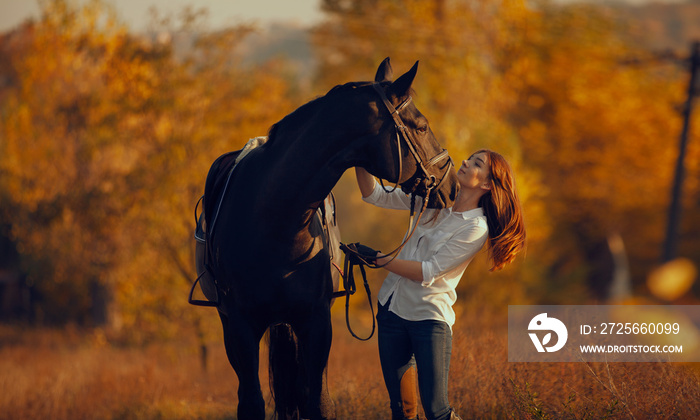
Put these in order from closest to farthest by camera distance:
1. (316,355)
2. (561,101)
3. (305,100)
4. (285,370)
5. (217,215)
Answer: (316,355), (217,215), (285,370), (305,100), (561,101)

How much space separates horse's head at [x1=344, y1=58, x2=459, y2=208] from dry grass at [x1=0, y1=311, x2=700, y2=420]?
55.0 inches

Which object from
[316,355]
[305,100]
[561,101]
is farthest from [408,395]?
[561,101]

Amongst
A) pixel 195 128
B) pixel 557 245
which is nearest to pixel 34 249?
pixel 195 128

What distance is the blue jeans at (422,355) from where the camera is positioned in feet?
10.8

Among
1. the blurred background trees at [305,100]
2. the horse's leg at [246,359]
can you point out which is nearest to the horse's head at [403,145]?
the horse's leg at [246,359]

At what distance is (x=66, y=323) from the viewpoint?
19.3 m

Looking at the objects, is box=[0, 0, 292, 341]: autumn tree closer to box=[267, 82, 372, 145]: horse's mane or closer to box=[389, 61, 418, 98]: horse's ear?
box=[267, 82, 372, 145]: horse's mane

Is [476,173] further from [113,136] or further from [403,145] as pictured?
[113,136]

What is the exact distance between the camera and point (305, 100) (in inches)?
498

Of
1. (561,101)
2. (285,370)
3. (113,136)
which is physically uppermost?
(561,101)

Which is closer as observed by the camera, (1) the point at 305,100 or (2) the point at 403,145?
(2) the point at 403,145

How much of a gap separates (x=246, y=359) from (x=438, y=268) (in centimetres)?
118

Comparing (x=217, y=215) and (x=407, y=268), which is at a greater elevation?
(x=217, y=215)

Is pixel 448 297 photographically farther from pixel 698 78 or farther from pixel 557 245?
pixel 557 245
